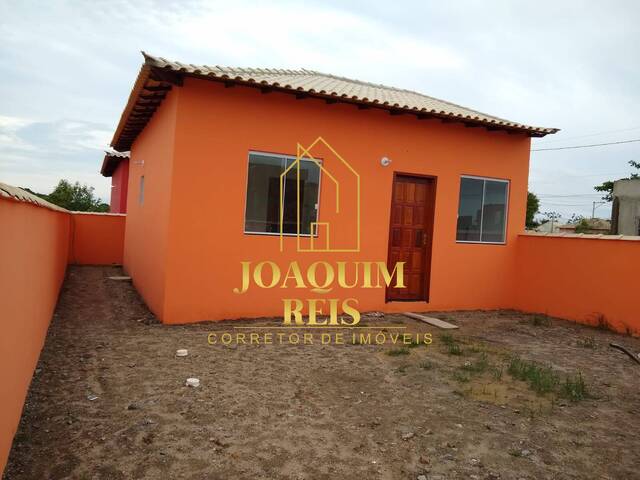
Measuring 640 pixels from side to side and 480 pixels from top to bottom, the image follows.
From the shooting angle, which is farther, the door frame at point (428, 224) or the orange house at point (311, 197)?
the door frame at point (428, 224)

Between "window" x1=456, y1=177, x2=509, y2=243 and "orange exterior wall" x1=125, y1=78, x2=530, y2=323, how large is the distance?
0.17 m

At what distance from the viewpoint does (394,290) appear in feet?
27.0

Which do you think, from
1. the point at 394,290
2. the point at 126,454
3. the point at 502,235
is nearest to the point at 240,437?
the point at 126,454

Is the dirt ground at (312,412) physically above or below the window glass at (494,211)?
below

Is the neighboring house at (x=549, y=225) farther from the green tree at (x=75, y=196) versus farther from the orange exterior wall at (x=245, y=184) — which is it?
the green tree at (x=75, y=196)

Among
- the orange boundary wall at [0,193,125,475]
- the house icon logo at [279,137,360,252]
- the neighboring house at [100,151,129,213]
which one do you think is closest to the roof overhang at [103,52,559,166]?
the house icon logo at [279,137,360,252]

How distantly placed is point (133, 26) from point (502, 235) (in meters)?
8.62

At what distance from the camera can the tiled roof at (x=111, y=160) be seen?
625 inches

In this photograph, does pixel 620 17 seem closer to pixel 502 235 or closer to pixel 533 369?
pixel 502 235

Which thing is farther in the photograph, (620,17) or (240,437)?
(620,17)

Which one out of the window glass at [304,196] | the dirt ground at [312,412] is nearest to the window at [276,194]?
the window glass at [304,196]

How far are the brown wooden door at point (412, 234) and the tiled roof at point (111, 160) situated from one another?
37.3 ft

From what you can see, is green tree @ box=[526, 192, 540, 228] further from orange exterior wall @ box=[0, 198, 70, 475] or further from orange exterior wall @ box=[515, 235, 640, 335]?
orange exterior wall @ box=[0, 198, 70, 475]

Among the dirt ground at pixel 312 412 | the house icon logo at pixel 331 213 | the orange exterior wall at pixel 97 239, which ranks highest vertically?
the house icon logo at pixel 331 213
